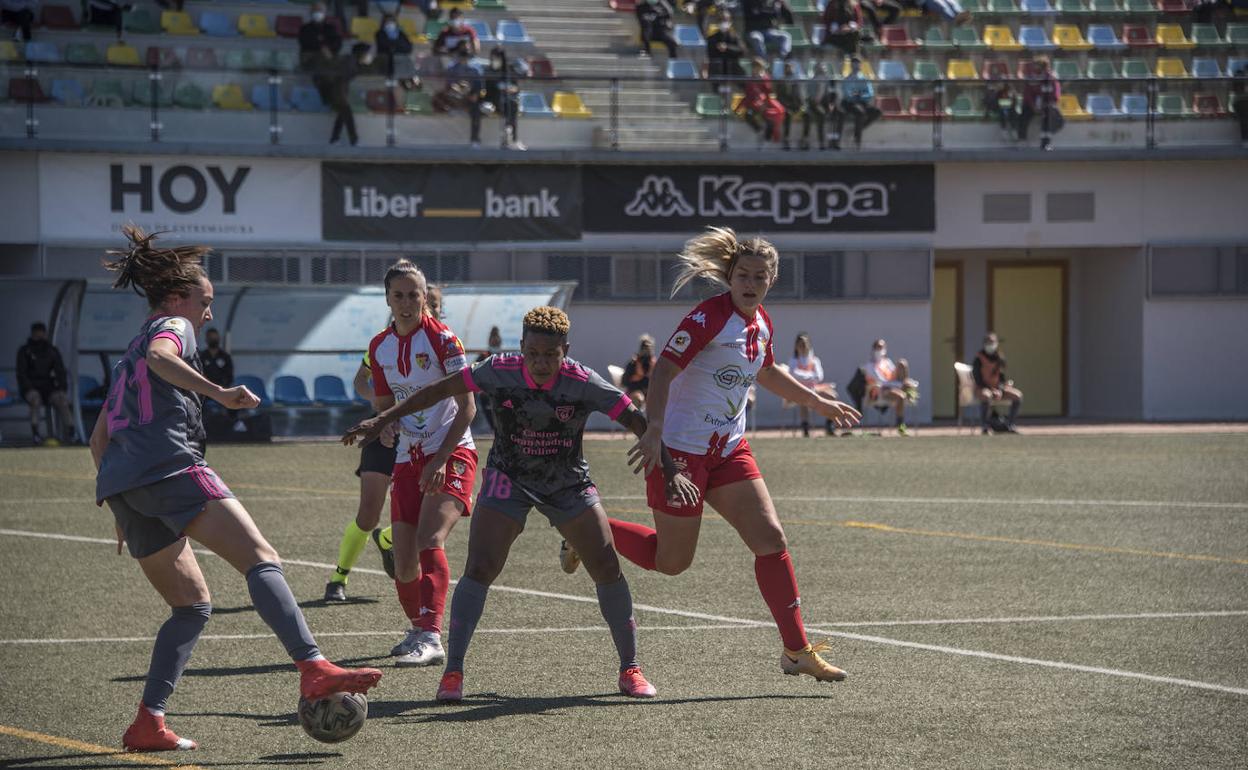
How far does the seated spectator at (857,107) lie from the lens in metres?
30.2

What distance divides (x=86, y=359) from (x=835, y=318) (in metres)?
13.5

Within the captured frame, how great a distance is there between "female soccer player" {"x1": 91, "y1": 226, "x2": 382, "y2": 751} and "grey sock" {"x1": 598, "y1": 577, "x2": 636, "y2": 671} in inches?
62.4

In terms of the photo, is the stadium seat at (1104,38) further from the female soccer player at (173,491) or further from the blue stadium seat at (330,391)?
the female soccer player at (173,491)

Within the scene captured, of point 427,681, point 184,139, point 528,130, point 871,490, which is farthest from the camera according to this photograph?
point 528,130

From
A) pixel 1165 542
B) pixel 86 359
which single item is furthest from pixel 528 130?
pixel 1165 542

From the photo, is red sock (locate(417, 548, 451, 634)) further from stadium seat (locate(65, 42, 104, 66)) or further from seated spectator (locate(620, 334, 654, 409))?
stadium seat (locate(65, 42, 104, 66))

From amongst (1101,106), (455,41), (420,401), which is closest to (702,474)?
(420,401)

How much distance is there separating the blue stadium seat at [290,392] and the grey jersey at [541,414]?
19.5 meters

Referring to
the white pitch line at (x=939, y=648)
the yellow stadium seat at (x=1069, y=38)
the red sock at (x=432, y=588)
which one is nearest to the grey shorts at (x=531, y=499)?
the red sock at (x=432, y=588)

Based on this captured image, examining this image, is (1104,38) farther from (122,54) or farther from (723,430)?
(723,430)

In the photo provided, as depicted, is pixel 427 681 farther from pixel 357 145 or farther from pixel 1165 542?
pixel 357 145

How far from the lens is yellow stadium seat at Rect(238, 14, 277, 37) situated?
3088 centimetres

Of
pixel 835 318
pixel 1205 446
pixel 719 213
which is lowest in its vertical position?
pixel 1205 446

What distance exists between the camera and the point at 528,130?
98.6 ft
